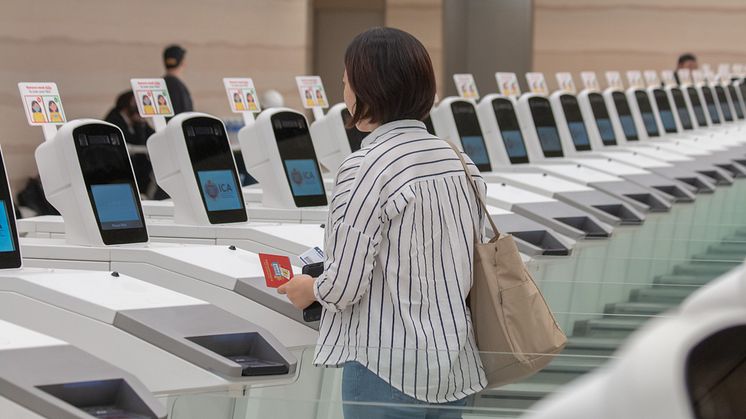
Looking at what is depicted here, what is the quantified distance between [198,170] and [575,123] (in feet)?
18.2

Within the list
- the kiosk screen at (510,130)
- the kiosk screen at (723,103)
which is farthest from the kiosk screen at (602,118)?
the kiosk screen at (723,103)

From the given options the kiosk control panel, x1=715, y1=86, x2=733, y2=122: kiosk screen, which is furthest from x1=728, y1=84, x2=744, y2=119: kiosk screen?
the kiosk control panel

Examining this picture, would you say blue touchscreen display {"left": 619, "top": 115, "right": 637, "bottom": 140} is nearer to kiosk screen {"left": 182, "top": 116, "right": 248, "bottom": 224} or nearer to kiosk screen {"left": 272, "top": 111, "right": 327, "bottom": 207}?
kiosk screen {"left": 272, "top": 111, "right": 327, "bottom": 207}

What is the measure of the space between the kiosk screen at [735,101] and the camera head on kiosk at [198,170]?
13.6m

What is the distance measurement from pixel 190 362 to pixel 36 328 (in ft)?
1.57

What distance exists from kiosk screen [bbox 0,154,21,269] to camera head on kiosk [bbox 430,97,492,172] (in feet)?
13.3

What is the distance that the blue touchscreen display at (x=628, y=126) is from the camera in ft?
37.2

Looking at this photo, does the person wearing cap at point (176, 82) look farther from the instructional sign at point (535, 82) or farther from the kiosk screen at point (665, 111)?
the kiosk screen at point (665, 111)

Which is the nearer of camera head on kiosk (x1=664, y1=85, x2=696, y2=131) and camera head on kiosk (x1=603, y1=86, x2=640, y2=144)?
camera head on kiosk (x1=603, y1=86, x2=640, y2=144)

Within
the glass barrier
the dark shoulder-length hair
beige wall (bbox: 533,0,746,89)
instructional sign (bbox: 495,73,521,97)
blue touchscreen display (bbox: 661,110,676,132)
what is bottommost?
the glass barrier

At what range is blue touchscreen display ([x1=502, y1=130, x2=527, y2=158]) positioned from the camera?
26.9 ft

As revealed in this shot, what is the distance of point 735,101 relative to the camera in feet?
Result: 57.6

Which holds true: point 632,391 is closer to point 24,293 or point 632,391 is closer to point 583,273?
point 24,293

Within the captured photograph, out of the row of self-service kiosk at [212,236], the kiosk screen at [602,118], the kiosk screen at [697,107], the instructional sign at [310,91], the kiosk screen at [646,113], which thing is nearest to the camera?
the row of self-service kiosk at [212,236]
